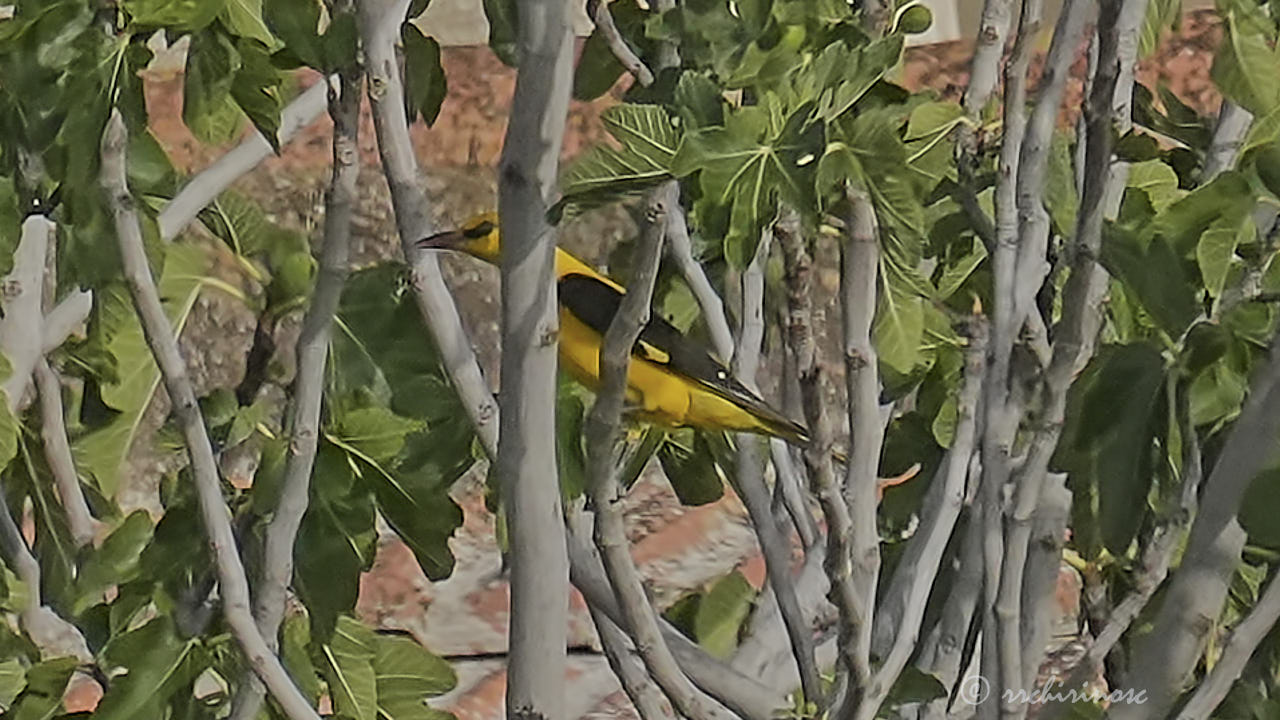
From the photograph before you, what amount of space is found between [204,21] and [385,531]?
1511 millimetres

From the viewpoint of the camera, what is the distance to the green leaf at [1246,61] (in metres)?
0.80

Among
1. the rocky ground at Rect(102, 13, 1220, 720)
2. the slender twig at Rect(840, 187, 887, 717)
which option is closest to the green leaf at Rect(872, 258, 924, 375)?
the slender twig at Rect(840, 187, 887, 717)

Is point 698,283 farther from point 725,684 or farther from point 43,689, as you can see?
point 43,689

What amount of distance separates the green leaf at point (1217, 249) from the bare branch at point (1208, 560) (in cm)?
6

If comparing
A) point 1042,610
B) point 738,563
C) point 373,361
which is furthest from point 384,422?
point 738,563

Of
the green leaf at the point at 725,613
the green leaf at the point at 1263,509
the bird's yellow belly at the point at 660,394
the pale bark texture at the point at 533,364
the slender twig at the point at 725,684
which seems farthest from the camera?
the green leaf at the point at 725,613

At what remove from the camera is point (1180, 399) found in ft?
2.70

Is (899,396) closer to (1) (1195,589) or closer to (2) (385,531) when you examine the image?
(1) (1195,589)

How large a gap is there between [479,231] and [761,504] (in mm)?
383

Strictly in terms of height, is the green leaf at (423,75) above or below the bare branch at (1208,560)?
above

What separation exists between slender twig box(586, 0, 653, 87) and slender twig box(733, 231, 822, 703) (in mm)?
105

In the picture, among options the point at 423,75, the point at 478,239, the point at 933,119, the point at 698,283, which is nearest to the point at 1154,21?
the point at 933,119

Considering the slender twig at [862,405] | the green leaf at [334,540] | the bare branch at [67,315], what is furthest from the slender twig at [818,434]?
the bare branch at [67,315]

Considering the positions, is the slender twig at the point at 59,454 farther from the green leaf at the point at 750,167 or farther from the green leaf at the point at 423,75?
the green leaf at the point at 750,167
